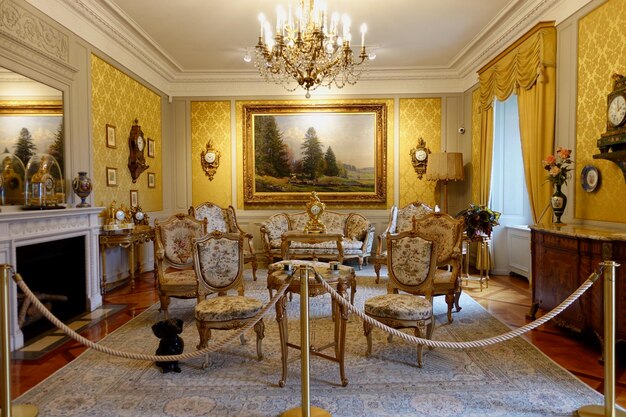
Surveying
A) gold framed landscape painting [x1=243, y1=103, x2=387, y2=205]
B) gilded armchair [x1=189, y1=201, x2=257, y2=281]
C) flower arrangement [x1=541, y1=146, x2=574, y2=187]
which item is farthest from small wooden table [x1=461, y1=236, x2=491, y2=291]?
gilded armchair [x1=189, y1=201, x2=257, y2=281]

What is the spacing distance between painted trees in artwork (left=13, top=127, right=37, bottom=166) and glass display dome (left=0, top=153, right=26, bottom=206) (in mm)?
67

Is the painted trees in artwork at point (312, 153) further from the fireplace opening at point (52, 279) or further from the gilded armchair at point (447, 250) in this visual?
the fireplace opening at point (52, 279)

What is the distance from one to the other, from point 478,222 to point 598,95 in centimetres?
216

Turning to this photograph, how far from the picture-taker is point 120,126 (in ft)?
21.2

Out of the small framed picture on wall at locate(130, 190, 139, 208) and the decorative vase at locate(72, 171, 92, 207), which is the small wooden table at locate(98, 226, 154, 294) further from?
the small framed picture on wall at locate(130, 190, 139, 208)

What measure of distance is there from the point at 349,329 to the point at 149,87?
5.71 m

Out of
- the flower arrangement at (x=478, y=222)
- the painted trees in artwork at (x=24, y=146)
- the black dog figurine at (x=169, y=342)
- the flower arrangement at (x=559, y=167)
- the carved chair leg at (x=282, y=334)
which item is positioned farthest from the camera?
the flower arrangement at (x=478, y=222)

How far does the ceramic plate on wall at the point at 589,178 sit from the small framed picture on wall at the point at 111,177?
594 centimetres

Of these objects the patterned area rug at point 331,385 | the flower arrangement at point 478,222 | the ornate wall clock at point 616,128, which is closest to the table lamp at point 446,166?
the flower arrangement at point 478,222

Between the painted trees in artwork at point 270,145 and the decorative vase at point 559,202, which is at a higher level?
the painted trees in artwork at point 270,145

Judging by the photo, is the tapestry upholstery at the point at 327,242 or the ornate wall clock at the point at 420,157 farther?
the ornate wall clock at the point at 420,157

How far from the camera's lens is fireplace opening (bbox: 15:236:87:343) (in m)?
4.18

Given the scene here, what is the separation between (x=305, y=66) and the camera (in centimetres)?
486

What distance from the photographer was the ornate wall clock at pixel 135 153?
6.80 m
